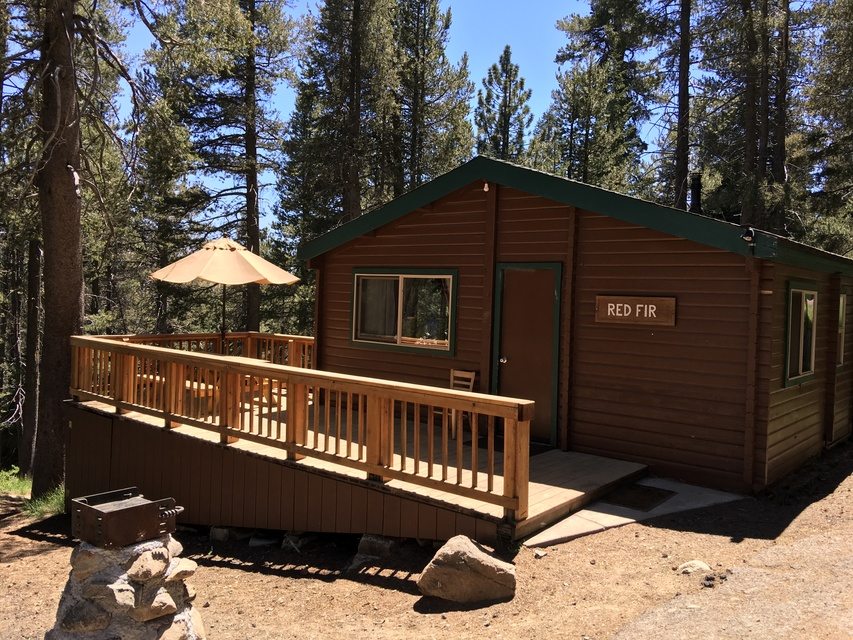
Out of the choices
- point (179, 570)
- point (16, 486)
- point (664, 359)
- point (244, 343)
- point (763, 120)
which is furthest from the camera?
point (16, 486)

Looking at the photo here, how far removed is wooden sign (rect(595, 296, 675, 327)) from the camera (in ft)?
20.8

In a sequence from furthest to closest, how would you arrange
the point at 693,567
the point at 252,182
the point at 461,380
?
the point at 252,182 < the point at 461,380 < the point at 693,567

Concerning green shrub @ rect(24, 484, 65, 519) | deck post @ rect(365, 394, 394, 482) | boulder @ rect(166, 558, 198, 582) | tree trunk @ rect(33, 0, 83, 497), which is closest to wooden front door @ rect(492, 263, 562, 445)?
deck post @ rect(365, 394, 394, 482)

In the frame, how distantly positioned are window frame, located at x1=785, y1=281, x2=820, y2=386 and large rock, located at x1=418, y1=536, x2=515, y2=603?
12.8ft

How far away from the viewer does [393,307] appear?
8.72 m

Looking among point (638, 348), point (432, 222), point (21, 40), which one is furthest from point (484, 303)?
point (21, 40)

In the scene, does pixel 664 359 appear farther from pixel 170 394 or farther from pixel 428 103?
pixel 428 103

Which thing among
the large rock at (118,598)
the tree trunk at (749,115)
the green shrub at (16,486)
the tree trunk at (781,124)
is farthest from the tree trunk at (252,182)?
the large rock at (118,598)

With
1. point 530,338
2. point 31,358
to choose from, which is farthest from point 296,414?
point 31,358

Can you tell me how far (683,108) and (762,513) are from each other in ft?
43.2

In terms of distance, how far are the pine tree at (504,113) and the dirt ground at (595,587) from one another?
1724 centimetres

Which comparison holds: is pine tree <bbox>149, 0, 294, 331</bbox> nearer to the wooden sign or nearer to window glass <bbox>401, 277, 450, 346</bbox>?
window glass <bbox>401, 277, 450, 346</bbox>

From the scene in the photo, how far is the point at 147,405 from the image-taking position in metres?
7.78

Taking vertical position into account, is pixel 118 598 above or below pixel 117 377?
below
